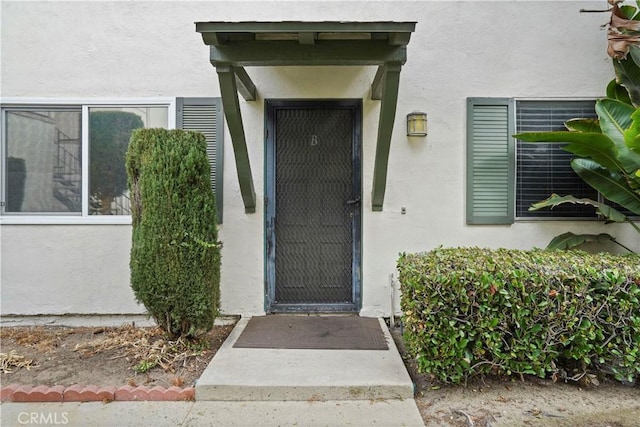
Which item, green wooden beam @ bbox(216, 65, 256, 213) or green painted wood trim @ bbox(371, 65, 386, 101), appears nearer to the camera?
green wooden beam @ bbox(216, 65, 256, 213)

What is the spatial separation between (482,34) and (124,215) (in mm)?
4293

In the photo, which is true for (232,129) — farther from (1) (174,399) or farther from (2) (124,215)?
(1) (174,399)

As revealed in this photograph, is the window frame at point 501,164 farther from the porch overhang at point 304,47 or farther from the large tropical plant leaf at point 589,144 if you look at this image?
the porch overhang at point 304,47

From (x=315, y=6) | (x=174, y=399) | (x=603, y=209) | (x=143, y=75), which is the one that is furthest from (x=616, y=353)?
(x=143, y=75)

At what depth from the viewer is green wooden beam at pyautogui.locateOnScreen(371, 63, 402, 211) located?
2869 millimetres

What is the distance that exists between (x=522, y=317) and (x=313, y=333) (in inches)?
68.9

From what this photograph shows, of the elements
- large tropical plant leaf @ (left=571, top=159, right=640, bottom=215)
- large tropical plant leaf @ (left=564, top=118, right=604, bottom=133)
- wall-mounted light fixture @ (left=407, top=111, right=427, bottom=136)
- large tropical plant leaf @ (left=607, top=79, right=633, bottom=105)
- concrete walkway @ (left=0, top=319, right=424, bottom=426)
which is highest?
large tropical plant leaf @ (left=607, top=79, right=633, bottom=105)

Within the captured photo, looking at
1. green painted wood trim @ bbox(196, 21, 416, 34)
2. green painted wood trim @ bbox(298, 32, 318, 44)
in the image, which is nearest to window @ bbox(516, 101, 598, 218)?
green painted wood trim @ bbox(196, 21, 416, 34)

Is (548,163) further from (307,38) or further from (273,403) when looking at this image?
(273,403)

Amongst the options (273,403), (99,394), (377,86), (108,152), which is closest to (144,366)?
(99,394)

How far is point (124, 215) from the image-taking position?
3.62 meters

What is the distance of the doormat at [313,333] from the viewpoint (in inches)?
116

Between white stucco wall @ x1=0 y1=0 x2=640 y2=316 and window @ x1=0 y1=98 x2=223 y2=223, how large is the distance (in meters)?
0.15

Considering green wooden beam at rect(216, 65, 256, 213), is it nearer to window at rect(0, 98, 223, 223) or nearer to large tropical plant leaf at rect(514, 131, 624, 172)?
window at rect(0, 98, 223, 223)
